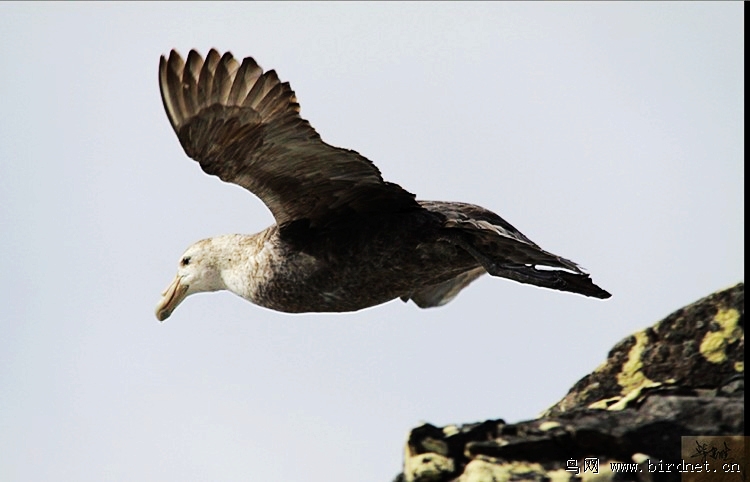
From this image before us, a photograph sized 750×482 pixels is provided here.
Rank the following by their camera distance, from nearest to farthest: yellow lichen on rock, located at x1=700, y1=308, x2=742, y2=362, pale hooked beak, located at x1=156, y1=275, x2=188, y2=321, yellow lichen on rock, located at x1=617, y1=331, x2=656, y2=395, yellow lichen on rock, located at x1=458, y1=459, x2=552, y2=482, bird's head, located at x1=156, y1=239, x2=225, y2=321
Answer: yellow lichen on rock, located at x1=458, y1=459, x2=552, y2=482, yellow lichen on rock, located at x1=700, y1=308, x2=742, y2=362, yellow lichen on rock, located at x1=617, y1=331, x2=656, y2=395, bird's head, located at x1=156, y1=239, x2=225, y2=321, pale hooked beak, located at x1=156, y1=275, x2=188, y2=321

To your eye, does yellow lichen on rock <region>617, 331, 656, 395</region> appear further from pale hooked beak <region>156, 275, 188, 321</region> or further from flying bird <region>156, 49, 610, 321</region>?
pale hooked beak <region>156, 275, 188, 321</region>

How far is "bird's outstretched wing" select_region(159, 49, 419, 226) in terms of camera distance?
6781mm

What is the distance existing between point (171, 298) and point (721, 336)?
366 cm

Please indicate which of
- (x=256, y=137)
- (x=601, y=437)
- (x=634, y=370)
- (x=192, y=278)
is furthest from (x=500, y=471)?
(x=192, y=278)

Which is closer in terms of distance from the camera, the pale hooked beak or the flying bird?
the flying bird

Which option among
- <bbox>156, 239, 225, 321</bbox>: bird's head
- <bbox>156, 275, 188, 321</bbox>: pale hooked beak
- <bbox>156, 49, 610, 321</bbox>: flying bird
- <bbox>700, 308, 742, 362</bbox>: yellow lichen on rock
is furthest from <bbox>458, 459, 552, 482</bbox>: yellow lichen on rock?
<bbox>156, 275, 188, 321</bbox>: pale hooked beak

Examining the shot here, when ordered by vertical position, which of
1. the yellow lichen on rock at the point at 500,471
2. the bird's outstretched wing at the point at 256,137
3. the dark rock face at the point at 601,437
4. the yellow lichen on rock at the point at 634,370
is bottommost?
the yellow lichen on rock at the point at 500,471

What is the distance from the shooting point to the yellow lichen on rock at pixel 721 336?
6.21 meters

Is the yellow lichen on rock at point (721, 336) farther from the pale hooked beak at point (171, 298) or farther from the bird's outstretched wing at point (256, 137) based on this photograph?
the pale hooked beak at point (171, 298)

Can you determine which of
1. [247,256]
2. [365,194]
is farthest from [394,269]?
[247,256]

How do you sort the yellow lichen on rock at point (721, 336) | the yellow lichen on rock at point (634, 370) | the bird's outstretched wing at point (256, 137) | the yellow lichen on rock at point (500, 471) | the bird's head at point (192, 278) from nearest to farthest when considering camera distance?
the yellow lichen on rock at point (500, 471) → the yellow lichen on rock at point (721, 336) → the yellow lichen on rock at point (634, 370) → the bird's outstretched wing at point (256, 137) → the bird's head at point (192, 278)

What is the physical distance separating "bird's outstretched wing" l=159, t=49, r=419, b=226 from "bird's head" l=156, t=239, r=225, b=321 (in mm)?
1094

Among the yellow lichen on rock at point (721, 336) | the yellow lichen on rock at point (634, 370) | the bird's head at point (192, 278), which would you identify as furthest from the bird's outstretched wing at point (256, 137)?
the yellow lichen on rock at point (721, 336)

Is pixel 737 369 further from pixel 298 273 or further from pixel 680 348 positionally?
pixel 298 273
